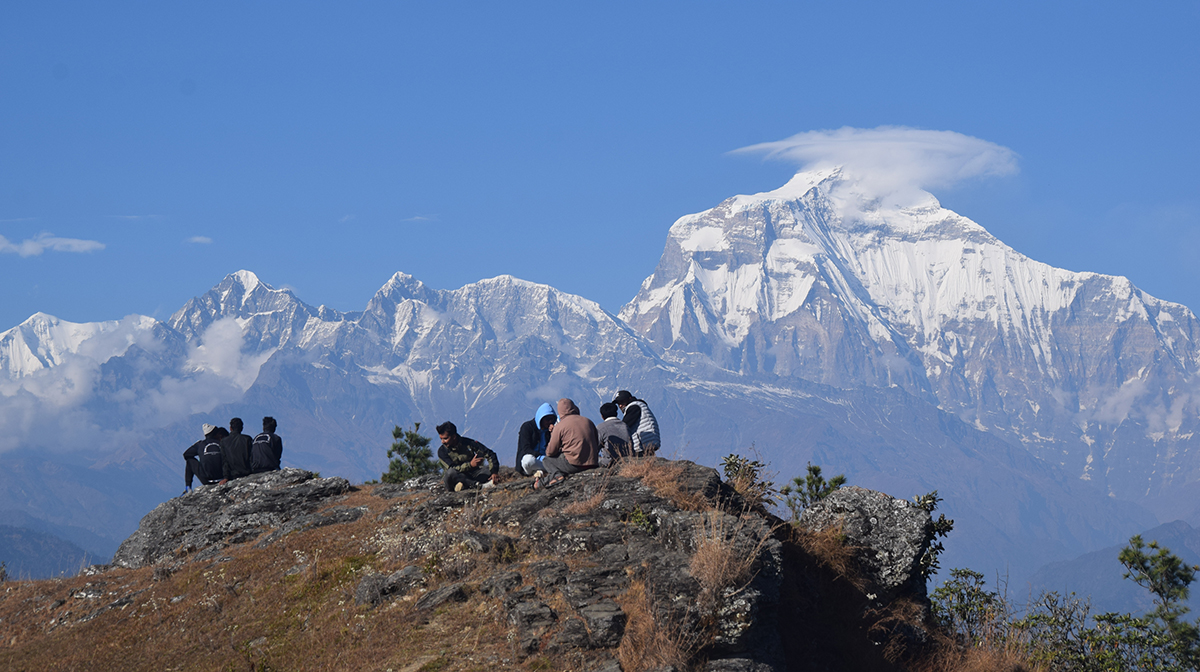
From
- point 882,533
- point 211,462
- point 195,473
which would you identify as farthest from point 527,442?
point 195,473

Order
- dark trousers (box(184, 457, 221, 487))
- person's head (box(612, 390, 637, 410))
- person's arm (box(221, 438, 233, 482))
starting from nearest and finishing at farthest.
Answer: person's head (box(612, 390, 637, 410))
person's arm (box(221, 438, 233, 482))
dark trousers (box(184, 457, 221, 487))

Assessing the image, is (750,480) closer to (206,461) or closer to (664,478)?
(664,478)

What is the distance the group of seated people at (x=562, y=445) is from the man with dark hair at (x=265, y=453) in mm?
6695

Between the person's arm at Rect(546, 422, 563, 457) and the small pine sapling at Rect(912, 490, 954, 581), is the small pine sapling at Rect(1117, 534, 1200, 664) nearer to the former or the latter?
the small pine sapling at Rect(912, 490, 954, 581)

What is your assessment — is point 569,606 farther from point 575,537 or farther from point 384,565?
point 384,565

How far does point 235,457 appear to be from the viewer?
24844 millimetres

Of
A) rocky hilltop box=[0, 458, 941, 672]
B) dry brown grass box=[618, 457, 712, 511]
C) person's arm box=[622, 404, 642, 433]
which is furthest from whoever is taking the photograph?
person's arm box=[622, 404, 642, 433]

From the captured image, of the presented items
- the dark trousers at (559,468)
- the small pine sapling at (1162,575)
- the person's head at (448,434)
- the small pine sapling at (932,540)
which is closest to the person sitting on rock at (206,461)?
the person's head at (448,434)

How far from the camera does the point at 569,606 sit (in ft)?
41.1

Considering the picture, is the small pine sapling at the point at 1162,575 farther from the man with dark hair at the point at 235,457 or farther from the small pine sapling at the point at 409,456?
the man with dark hair at the point at 235,457

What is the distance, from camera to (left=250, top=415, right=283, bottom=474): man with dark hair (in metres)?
24.7

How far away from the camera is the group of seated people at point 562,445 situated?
60.3ft

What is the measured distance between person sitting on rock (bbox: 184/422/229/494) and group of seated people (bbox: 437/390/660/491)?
26.2 ft

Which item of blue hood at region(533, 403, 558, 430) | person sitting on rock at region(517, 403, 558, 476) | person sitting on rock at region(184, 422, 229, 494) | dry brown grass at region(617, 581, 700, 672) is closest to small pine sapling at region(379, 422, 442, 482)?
person sitting on rock at region(184, 422, 229, 494)
